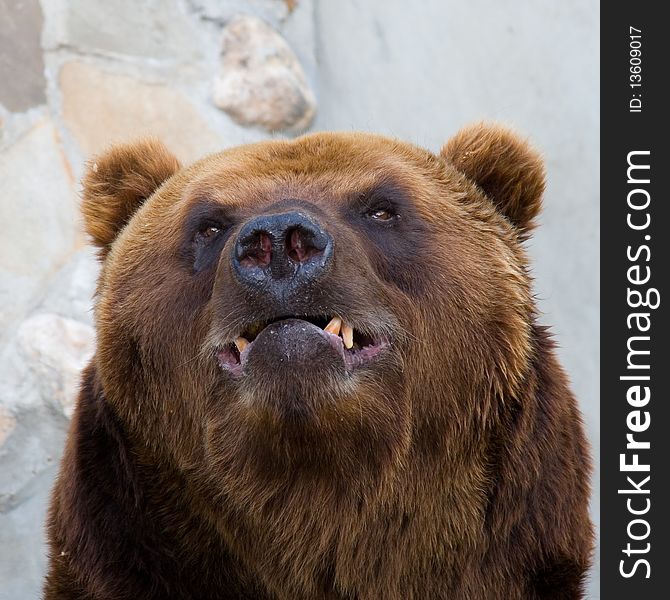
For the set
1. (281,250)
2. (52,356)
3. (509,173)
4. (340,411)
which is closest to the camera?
(281,250)

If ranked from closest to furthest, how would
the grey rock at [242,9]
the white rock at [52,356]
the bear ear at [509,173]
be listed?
the bear ear at [509,173]
the white rock at [52,356]
the grey rock at [242,9]

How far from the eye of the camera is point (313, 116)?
510 centimetres

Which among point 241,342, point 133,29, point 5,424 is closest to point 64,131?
point 133,29

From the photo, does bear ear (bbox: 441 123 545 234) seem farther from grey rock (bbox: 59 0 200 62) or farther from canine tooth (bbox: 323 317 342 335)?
grey rock (bbox: 59 0 200 62)

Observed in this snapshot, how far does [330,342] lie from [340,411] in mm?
172

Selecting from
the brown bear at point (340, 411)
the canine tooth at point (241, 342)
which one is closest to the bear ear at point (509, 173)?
the brown bear at point (340, 411)

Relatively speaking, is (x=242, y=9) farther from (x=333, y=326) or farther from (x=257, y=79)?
(x=333, y=326)

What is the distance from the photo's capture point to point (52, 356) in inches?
170

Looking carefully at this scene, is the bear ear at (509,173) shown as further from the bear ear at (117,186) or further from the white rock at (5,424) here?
the white rock at (5,424)

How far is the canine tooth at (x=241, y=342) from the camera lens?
93.1 inches

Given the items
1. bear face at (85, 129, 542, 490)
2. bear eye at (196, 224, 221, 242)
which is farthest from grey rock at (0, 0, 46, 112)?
bear eye at (196, 224, 221, 242)

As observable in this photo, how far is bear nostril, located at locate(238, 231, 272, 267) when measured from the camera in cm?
224

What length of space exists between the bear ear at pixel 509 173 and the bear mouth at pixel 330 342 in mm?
842

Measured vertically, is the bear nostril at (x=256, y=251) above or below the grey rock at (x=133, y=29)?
below
